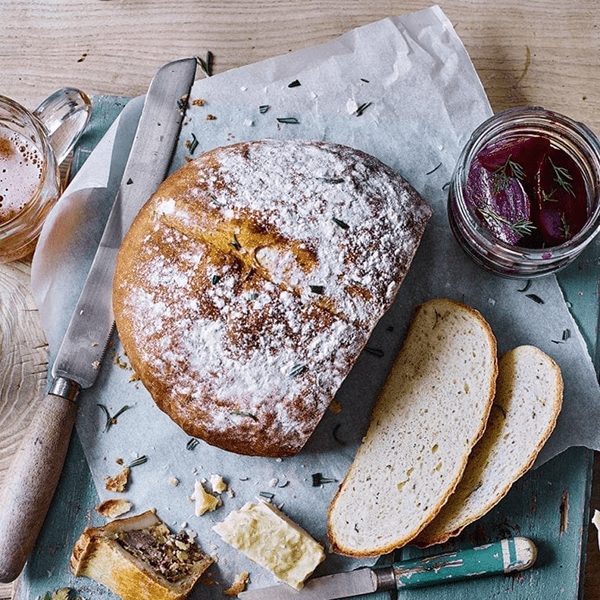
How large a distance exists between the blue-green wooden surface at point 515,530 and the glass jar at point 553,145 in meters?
0.36

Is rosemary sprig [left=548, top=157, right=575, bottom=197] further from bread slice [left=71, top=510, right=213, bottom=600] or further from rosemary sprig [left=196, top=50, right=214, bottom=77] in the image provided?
bread slice [left=71, top=510, right=213, bottom=600]

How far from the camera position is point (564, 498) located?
8.97ft

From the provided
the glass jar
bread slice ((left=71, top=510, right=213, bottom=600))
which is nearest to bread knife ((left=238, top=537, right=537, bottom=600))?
bread slice ((left=71, top=510, right=213, bottom=600))

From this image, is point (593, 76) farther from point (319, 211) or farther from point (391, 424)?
point (391, 424)

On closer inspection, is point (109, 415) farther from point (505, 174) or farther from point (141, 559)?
point (505, 174)

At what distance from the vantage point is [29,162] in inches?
106

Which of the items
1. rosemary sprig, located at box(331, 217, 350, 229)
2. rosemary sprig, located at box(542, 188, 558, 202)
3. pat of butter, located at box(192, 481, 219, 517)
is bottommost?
pat of butter, located at box(192, 481, 219, 517)

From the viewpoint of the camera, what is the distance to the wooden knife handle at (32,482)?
8.47 ft

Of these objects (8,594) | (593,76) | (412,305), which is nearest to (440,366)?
(412,305)

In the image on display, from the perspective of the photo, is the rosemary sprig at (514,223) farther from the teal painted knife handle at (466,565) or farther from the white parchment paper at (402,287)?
the teal painted knife handle at (466,565)

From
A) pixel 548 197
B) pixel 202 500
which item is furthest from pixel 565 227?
pixel 202 500

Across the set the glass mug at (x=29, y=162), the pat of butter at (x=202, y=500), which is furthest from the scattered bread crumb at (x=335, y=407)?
the glass mug at (x=29, y=162)

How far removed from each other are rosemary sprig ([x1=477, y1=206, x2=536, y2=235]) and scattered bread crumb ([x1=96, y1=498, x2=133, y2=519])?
1440 millimetres

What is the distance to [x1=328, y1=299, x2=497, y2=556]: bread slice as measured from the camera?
103 inches
